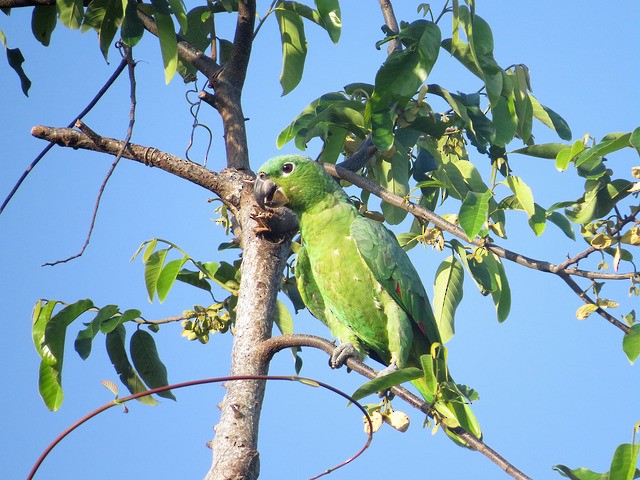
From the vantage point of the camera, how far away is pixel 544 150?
2.78 m

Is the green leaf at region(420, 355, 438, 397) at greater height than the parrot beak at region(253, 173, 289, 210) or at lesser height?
lesser

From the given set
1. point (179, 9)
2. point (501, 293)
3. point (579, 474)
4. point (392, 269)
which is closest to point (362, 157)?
point (392, 269)

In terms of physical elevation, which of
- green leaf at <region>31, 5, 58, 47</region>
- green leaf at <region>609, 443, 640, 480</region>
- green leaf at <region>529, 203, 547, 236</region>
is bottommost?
green leaf at <region>609, 443, 640, 480</region>

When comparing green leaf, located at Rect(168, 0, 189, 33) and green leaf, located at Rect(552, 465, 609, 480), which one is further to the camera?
green leaf, located at Rect(168, 0, 189, 33)

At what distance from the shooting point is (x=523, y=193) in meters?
2.70

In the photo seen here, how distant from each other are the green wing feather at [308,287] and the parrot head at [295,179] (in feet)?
0.83

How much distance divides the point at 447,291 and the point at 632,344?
1208 mm

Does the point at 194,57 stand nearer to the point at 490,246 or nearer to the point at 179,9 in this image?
the point at 179,9

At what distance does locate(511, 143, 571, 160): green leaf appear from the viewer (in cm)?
274

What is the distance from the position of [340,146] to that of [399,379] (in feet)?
4.71

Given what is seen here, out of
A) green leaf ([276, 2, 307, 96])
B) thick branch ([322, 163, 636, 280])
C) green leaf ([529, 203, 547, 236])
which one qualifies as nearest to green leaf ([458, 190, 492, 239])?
thick branch ([322, 163, 636, 280])

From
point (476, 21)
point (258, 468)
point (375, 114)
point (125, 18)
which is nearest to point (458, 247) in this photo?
point (375, 114)

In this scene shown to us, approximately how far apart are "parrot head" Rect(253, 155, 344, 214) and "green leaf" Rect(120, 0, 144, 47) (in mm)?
888

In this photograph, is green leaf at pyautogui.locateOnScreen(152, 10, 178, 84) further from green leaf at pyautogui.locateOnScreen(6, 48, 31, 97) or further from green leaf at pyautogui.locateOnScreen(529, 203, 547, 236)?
green leaf at pyautogui.locateOnScreen(529, 203, 547, 236)
